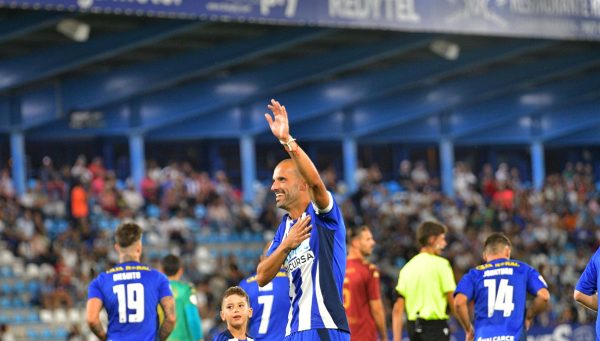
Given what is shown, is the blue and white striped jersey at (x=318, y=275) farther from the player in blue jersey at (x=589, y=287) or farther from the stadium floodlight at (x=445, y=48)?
the stadium floodlight at (x=445, y=48)

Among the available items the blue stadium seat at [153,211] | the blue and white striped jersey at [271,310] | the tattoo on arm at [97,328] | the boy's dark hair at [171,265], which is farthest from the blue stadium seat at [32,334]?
the tattoo on arm at [97,328]

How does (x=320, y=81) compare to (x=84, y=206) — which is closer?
(x=84, y=206)

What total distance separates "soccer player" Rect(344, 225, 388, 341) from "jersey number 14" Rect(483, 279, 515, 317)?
3.59ft

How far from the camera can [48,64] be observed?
26.0 meters

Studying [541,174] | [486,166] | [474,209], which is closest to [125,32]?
[474,209]

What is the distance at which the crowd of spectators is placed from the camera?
2400 cm

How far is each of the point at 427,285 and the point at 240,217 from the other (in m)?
16.9

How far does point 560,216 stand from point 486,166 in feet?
9.82

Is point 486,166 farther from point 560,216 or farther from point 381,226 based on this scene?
point 381,226

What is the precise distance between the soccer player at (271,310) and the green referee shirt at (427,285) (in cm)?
169

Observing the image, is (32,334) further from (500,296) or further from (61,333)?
(500,296)

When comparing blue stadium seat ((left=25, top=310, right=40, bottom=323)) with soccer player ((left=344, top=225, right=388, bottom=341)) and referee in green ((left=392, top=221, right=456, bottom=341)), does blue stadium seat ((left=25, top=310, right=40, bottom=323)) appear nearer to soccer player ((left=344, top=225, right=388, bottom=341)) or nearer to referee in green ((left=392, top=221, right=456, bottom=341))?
referee in green ((left=392, top=221, right=456, bottom=341))

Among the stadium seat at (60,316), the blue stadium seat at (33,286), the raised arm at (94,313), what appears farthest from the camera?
the blue stadium seat at (33,286)

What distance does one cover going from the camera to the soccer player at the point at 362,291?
11781 millimetres
